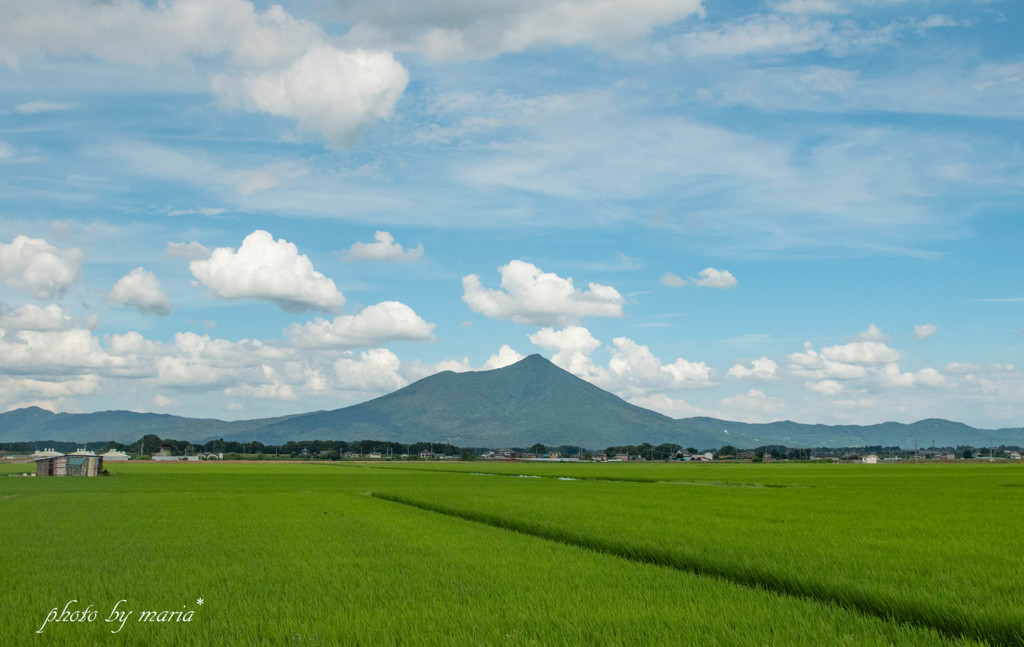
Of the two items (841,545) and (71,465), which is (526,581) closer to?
(841,545)

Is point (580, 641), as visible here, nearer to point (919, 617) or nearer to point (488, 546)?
point (919, 617)

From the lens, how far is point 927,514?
24.5m

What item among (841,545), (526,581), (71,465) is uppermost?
(71,465)

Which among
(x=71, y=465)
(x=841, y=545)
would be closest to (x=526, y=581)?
(x=841, y=545)

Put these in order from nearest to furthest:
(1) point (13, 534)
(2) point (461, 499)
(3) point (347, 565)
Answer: (3) point (347, 565) → (1) point (13, 534) → (2) point (461, 499)

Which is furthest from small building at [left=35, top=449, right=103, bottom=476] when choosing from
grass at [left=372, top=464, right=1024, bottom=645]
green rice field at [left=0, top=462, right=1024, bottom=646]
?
grass at [left=372, top=464, right=1024, bottom=645]

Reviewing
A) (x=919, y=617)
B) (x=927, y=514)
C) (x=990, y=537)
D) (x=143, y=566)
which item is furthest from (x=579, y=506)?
(x=919, y=617)

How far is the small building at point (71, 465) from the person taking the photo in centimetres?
7188

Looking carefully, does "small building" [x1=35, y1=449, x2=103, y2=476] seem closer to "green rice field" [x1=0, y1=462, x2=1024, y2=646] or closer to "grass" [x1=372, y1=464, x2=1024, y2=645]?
"green rice field" [x1=0, y1=462, x2=1024, y2=646]

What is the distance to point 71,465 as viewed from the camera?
73062 mm

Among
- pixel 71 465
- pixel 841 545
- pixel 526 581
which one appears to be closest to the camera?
pixel 526 581

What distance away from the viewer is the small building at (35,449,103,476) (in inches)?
2830

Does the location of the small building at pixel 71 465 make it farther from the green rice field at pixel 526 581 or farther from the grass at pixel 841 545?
the grass at pixel 841 545

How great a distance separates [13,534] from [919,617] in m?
22.0
